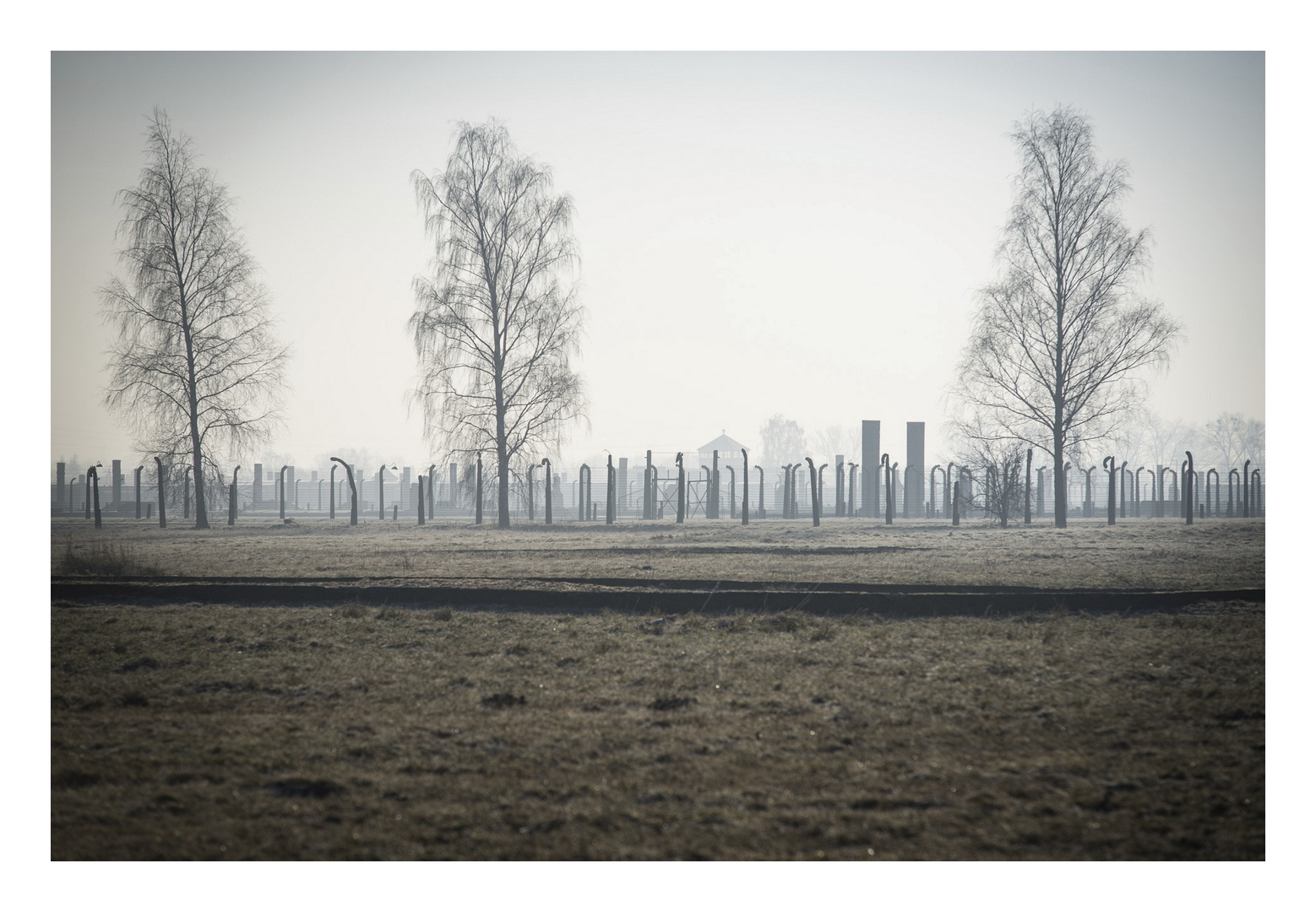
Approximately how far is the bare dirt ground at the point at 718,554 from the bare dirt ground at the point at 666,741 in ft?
12.1

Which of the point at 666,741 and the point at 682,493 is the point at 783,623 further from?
the point at 682,493

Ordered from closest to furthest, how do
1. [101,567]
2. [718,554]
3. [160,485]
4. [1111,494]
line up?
[101,567] → [718,554] → [160,485] → [1111,494]

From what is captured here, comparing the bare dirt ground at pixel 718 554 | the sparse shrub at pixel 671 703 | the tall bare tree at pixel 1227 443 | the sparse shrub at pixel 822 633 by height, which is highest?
the tall bare tree at pixel 1227 443

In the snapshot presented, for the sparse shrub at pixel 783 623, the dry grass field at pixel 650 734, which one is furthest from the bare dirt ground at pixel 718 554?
the sparse shrub at pixel 783 623

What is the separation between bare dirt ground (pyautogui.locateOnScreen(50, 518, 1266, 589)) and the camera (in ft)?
37.8

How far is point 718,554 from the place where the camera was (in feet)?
50.4

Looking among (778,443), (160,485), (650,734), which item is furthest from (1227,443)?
(650,734)

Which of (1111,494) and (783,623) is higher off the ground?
(1111,494)

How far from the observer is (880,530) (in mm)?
23203

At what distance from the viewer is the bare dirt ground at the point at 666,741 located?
11.9ft

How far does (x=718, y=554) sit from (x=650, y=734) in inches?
415

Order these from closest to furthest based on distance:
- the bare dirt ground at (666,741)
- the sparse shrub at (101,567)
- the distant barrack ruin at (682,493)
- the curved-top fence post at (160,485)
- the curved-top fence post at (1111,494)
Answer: the bare dirt ground at (666,741), the sparse shrub at (101,567), the curved-top fence post at (160,485), the curved-top fence post at (1111,494), the distant barrack ruin at (682,493)

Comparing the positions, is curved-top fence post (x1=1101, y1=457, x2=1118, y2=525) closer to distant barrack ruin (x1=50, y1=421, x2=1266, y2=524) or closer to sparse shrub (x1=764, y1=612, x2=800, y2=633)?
distant barrack ruin (x1=50, y1=421, x2=1266, y2=524)

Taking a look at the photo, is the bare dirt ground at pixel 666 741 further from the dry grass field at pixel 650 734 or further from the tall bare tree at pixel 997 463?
the tall bare tree at pixel 997 463
